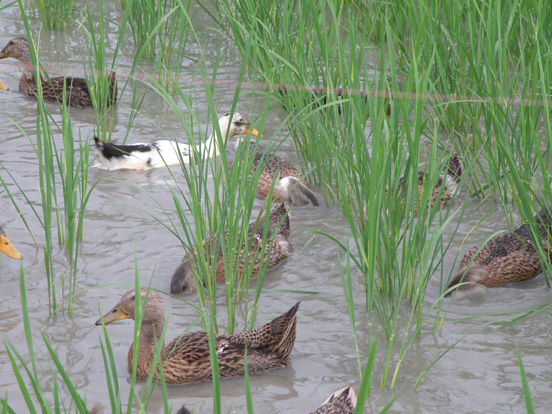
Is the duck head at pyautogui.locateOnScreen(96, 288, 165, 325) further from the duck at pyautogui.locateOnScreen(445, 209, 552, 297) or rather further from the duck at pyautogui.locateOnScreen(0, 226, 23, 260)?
the duck at pyautogui.locateOnScreen(445, 209, 552, 297)

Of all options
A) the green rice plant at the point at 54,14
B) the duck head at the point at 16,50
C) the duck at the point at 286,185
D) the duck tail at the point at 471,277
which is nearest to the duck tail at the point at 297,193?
the duck at the point at 286,185

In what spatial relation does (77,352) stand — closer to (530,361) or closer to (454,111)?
(530,361)

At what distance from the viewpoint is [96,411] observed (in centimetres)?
287

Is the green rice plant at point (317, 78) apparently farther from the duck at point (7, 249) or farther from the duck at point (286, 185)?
the duck at point (7, 249)

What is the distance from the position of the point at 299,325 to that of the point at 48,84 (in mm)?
3946

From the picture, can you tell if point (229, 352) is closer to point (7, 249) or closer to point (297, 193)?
point (7, 249)

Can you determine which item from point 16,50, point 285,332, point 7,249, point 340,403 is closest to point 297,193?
point 285,332

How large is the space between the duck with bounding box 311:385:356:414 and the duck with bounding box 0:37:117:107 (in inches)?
151

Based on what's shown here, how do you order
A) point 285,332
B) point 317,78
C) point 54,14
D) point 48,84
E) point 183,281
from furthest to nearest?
1. point 54,14
2. point 48,84
3. point 317,78
4. point 183,281
5. point 285,332

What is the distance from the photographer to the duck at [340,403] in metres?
2.83

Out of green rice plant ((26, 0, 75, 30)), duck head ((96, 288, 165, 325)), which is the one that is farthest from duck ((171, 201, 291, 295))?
green rice plant ((26, 0, 75, 30))

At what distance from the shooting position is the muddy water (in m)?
3.18

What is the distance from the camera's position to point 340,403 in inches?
113

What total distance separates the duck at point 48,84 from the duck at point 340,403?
3825 millimetres
